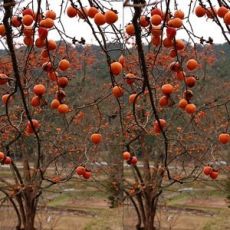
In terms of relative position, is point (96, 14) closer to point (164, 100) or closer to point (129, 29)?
point (129, 29)

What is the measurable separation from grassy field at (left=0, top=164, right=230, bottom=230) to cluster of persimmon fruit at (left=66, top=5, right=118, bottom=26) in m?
7.16

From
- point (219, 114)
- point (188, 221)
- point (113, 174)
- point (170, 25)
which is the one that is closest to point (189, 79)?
point (170, 25)

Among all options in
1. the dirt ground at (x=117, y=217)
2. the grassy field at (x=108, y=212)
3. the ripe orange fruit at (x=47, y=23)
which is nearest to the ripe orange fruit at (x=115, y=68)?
the ripe orange fruit at (x=47, y=23)

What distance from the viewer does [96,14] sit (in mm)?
1323

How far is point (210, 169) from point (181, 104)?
93 centimetres

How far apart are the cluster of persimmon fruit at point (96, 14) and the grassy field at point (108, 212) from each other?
7158 mm

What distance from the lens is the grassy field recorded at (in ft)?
32.9

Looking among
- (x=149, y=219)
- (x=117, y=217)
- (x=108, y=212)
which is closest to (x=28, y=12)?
(x=149, y=219)

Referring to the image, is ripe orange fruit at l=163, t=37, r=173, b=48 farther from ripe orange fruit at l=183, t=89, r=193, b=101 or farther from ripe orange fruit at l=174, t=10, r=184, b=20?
ripe orange fruit at l=183, t=89, r=193, b=101

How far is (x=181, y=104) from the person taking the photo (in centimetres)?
165

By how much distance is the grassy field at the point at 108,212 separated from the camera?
10.0 metres

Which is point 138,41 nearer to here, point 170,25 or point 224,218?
point 170,25

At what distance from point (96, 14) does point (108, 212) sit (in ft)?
33.8

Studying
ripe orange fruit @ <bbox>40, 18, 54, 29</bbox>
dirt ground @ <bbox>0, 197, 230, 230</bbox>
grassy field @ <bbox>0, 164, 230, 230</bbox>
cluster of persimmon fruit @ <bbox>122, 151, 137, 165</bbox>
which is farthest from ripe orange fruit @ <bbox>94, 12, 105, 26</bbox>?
dirt ground @ <bbox>0, 197, 230, 230</bbox>
